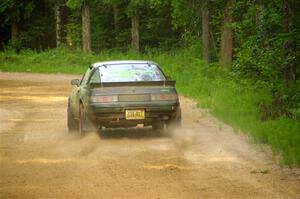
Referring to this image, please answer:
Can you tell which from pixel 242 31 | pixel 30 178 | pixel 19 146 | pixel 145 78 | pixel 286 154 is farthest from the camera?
pixel 242 31

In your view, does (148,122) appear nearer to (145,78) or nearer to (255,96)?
(145,78)

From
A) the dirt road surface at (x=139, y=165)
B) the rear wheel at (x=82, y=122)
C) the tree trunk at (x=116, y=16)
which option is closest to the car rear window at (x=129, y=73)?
the rear wheel at (x=82, y=122)

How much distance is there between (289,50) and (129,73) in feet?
13.6

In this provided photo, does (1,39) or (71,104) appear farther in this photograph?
(1,39)

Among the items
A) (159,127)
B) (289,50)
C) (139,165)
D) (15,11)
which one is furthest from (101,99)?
(15,11)

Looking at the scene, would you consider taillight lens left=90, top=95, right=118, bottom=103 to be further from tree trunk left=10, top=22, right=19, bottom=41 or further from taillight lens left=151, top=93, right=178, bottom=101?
tree trunk left=10, top=22, right=19, bottom=41

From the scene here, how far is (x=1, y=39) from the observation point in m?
63.7

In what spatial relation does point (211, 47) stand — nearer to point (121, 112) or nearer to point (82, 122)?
point (82, 122)

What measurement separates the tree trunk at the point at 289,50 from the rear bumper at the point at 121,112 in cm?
372

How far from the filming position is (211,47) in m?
39.1

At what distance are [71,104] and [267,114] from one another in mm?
4418

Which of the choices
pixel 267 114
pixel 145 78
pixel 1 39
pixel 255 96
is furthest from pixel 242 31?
pixel 1 39

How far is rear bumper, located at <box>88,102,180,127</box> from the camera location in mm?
13117

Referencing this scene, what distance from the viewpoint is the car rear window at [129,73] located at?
13852mm
